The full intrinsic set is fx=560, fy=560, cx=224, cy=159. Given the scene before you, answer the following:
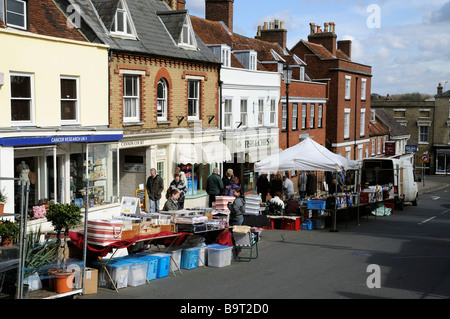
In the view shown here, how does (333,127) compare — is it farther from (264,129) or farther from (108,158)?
(108,158)

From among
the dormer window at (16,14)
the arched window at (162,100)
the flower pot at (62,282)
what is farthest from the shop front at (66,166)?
the flower pot at (62,282)

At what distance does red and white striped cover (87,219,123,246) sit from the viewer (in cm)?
1161

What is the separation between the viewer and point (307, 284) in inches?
466

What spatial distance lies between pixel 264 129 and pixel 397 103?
127ft

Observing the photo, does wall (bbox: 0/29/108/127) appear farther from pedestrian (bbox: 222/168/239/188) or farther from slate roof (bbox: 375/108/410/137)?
slate roof (bbox: 375/108/410/137)

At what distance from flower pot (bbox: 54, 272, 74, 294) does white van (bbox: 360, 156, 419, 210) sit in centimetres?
1851

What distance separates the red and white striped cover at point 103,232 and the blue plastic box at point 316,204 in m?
9.55

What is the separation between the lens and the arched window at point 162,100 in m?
23.1

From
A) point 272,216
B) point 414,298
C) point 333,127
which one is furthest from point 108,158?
point 333,127

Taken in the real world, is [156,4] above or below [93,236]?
above

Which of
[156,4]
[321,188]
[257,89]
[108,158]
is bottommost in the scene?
[321,188]

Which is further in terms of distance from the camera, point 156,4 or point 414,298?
point 156,4

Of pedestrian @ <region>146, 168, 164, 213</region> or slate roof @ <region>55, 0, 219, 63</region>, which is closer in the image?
pedestrian @ <region>146, 168, 164, 213</region>

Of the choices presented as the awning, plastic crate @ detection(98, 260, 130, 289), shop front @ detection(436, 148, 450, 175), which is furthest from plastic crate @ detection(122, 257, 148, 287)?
shop front @ detection(436, 148, 450, 175)
